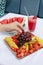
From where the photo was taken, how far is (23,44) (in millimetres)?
904

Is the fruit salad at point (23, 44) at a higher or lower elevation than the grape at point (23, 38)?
lower

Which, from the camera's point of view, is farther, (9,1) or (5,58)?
(9,1)

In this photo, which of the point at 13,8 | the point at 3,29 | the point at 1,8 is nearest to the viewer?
the point at 3,29

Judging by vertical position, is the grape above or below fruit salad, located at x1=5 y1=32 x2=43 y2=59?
above

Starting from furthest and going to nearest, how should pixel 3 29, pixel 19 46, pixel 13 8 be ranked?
pixel 13 8 < pixel 3 29 < pixel 19 46

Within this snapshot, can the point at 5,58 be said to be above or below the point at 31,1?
below

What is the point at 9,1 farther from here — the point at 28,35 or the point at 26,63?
the point at 26,63

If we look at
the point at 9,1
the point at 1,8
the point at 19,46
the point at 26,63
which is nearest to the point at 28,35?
the point at 19,46

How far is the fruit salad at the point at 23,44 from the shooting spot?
2.78ft

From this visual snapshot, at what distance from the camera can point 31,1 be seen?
2004mm

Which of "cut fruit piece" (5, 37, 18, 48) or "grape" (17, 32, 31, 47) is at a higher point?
"grape" (17, 32, 31, 47)

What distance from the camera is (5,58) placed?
82cm

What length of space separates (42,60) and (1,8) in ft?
4.32

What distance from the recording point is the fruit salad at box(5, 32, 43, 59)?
85 centimetres
